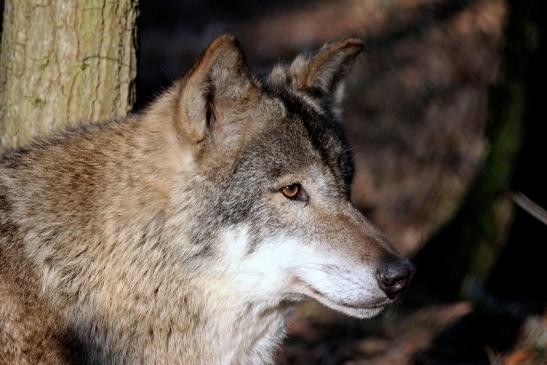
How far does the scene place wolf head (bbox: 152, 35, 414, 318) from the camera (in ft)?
14.9

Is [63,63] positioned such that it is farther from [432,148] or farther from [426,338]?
[432,148]

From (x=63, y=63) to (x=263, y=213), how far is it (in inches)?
74.6

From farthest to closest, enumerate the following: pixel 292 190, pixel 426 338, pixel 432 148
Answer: pixel 432 148 < pixel 426 338 < pixel 292 190

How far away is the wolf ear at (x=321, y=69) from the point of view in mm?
5312

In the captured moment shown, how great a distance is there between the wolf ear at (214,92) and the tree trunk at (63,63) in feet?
4.38

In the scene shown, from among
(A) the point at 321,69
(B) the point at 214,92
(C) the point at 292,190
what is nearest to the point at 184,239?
(C) the point at 292,190

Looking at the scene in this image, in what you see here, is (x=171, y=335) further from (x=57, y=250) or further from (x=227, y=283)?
(x=57, y=250)

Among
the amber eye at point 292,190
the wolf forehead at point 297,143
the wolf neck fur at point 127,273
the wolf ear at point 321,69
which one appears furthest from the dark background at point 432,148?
the wolf neck fur at point 127,273

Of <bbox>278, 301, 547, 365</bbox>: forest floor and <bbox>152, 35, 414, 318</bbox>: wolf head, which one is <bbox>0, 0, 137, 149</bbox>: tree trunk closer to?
<bbox>152, 35, 414, 318</bbox>: wolf head

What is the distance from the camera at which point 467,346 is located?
274 inches

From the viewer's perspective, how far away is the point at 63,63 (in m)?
5.60

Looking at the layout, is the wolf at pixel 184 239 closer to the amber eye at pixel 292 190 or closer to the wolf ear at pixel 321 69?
the amber eye at pixel 292 190

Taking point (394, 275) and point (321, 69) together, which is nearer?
point (394, 275)

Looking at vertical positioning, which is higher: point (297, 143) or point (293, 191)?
point (297, 143)
